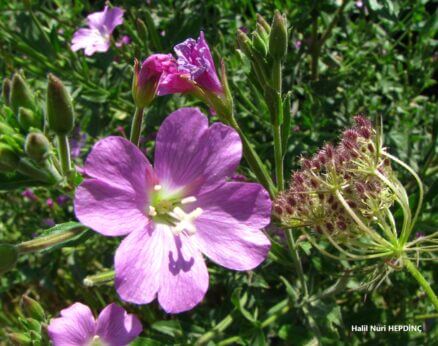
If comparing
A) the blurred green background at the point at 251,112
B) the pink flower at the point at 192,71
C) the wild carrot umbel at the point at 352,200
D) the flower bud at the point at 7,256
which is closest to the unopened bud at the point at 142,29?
the blurred green background at the point at 251,112

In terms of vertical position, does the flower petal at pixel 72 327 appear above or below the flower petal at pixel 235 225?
below

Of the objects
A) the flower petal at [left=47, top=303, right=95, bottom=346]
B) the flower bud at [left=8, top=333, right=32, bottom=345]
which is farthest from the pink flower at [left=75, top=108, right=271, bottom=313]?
the flower bud at [left=8, top=333, right=32, bottom=345]

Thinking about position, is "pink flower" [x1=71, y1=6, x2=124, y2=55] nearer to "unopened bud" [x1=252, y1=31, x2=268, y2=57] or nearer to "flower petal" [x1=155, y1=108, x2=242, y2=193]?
"unopened bud" [x1=252, y1=31, x2=268, y2=57]

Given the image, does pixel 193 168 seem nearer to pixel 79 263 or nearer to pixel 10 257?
pixel 10 257

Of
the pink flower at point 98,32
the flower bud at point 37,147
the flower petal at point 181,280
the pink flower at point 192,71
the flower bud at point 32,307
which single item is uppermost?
the pink flower at point 192,71

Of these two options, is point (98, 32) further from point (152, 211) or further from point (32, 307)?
point (152, 211)

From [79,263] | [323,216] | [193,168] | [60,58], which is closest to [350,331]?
[323,216]

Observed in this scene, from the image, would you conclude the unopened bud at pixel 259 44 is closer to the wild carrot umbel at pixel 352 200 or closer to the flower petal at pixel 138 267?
the wild carrot umbel at pixel 352 200
